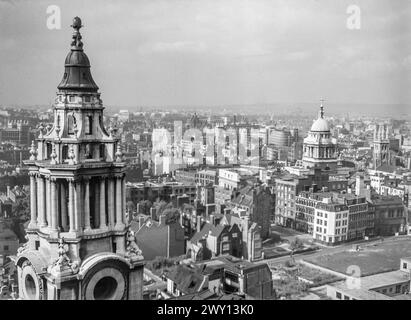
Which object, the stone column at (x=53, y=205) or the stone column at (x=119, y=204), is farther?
the stone column at (x=119, y=204)

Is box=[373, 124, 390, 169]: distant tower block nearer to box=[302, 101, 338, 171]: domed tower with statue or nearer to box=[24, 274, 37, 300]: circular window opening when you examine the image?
box=[302, 101, 338, 171]: domed tower with statue

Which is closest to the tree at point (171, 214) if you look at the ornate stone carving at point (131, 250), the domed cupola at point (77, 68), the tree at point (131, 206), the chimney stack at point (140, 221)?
the chimney stack at point (140, 221)

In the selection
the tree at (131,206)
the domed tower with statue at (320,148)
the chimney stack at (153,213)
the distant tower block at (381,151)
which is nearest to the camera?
the chimney stack at (153,213)

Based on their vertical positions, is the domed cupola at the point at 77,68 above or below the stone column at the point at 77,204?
above

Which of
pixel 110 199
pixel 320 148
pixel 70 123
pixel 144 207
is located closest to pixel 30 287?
pixel 110 199

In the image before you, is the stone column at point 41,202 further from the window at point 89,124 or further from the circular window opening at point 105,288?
the circular window opening at point 105,288

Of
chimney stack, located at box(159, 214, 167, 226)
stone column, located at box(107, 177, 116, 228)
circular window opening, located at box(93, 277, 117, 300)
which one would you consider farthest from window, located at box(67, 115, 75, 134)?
chimney stack, located at box(159, 214, 167, 226)

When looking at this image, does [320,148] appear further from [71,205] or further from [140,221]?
[71,205]
